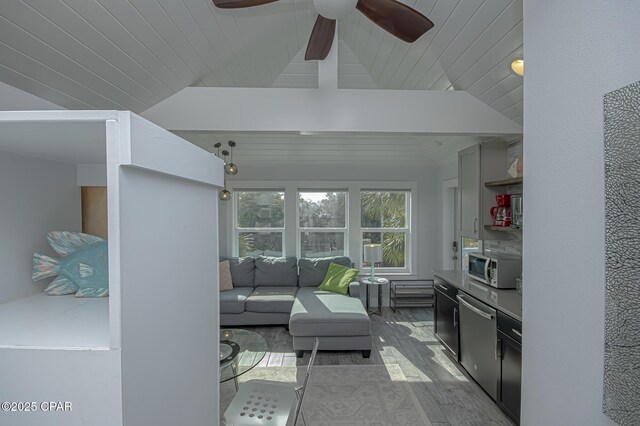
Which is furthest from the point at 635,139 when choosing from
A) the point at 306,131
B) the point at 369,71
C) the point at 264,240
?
the point at 264,240

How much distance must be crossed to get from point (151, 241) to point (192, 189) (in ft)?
0.62

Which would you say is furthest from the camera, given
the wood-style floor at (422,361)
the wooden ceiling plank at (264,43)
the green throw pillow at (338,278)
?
the green throw pillow at (338,278)

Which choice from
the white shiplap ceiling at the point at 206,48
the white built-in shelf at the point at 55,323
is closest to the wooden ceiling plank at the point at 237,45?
the white shiplap ceiling at the point at 206,48

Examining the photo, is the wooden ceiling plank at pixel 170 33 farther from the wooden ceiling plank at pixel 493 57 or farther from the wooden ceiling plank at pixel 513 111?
the wooden ceiling plank at pixel 513 111

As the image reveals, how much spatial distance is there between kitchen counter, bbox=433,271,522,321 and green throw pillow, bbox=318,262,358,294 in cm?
127

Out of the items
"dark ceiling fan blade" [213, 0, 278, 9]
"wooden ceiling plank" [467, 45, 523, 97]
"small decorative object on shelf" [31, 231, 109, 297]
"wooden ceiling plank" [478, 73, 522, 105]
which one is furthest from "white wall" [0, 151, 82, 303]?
"wooden ceiling plank" [478, 73, 522, 105]

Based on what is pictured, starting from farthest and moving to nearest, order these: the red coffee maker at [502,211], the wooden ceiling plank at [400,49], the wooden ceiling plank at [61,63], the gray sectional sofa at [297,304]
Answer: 1. the gray sectional sofa at [297,304]
2. the red coffee maker at [502,211]
3. the wooden ceiling plank at [400,49]
4. the wooden ceiling plank at [61,63]

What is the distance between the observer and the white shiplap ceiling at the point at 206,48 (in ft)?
4.89

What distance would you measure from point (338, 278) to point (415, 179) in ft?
7.13

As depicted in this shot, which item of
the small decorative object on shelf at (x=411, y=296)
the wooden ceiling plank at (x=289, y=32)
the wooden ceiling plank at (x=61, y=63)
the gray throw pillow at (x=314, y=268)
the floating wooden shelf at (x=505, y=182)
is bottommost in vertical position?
the small decorative object on shelf at (x=411, y=296)

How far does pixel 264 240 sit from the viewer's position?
5.47 metres

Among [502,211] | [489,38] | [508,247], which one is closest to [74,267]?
[489,38]

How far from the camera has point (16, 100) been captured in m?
1.61

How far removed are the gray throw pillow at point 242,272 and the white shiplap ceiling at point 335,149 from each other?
1.61 metres
